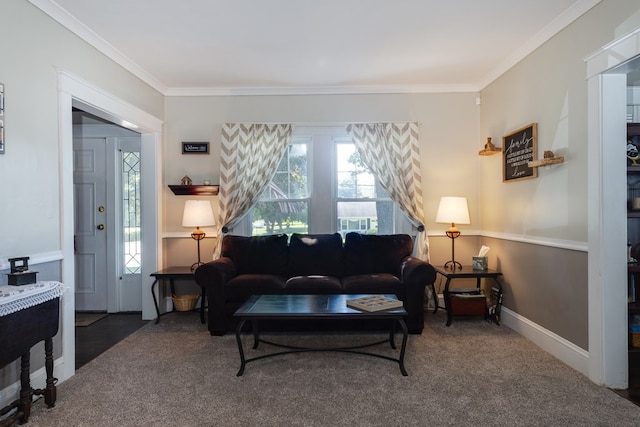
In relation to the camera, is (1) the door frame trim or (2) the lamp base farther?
(2) the lamp base

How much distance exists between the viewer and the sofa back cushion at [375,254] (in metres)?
3.93

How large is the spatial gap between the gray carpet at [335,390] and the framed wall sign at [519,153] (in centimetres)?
155

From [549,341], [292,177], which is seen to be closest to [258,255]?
[292,177]

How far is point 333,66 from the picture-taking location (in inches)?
145

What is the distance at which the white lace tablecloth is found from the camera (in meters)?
1.85

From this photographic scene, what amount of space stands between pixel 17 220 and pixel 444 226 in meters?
4.03

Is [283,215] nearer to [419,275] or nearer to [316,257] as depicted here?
[316,257]

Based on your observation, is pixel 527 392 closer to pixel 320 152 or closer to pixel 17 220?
pixel 320 152

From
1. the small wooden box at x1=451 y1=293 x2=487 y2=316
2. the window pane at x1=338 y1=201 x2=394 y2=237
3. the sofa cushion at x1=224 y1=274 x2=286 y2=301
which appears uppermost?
the window pane at x1=338 y1=201 x2=394 y2=237

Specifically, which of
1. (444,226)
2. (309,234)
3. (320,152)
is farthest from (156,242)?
(444,226)

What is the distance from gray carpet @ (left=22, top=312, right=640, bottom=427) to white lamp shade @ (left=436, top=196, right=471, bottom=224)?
A: 4.10 ft

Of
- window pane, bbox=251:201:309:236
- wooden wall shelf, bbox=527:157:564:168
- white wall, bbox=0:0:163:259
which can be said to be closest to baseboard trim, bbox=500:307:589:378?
wooden wall shelf, bbox=527:157:564:168

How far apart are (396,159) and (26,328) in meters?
3.66

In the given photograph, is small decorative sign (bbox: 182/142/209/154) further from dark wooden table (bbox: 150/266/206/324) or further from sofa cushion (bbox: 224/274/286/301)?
sofa cushion (bbox: 224/274/286/301)
